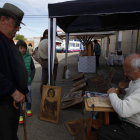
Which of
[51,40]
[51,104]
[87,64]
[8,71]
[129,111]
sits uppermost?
[51,40]

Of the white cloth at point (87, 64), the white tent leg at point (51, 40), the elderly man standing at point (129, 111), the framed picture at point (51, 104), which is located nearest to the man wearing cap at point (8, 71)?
the elderly man standing at point (129, 111)

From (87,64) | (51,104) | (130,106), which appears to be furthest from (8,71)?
(87,64)

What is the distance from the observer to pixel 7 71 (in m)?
1.32

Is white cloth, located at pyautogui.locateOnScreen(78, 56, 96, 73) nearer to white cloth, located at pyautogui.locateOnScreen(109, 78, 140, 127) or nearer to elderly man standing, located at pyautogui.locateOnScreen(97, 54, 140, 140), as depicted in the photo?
elderly man standing, located at pyautogui.locateOnScreen(97, 54, 140, 140)

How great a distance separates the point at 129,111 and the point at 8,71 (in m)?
1.26

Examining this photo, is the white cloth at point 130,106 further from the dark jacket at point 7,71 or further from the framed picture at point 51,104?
the framed picture at point 51,104

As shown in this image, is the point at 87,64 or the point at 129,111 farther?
the point at 87,64

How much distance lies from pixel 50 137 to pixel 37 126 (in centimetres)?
→ 44

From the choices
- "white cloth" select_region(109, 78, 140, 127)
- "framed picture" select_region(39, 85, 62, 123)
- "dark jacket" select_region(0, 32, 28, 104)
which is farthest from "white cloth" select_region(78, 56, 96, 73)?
"dark jacket" select_region(0, 32, 28, 104)

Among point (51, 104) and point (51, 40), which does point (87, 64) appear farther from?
point (51, 104)

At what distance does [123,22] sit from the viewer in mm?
6219

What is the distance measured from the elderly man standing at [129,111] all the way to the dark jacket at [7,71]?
105 cm

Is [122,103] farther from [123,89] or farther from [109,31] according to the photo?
[109,31]

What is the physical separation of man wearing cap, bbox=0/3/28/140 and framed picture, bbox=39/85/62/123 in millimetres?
1343
